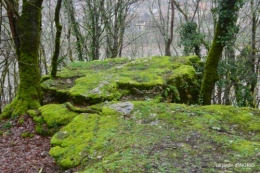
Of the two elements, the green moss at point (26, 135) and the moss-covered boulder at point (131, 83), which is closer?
the green moss at point (26, 135)

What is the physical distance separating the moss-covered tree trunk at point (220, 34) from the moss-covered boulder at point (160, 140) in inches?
141

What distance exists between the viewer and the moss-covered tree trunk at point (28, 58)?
285 inches

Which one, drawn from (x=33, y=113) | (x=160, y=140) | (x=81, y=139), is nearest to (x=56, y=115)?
(x=33, y=113)

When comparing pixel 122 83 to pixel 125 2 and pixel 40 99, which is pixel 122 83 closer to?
pixel 40 99

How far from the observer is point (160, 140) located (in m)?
4.59

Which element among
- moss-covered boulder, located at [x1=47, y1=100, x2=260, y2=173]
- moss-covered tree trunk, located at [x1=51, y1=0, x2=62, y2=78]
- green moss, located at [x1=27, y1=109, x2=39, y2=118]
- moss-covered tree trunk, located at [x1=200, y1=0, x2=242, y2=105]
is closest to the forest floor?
green moss, located at [x1=27, y1=109, x2=39, y2=118]

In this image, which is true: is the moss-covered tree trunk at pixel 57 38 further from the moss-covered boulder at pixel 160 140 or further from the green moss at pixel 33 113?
the moss-covered boulder at pixel 160 140

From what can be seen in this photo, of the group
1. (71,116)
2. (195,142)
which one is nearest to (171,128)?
(195,142)

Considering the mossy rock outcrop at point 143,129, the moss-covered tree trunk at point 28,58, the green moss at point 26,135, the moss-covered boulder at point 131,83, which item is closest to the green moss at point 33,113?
the mossy rock outcrop at point 143,129

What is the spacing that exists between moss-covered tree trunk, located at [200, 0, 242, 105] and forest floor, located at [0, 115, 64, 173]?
5.68 metres

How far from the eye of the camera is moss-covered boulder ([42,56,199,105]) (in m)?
7.62

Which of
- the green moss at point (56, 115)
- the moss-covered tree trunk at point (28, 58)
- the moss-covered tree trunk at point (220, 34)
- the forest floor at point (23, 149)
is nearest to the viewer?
the forest floor at point (23, 149)

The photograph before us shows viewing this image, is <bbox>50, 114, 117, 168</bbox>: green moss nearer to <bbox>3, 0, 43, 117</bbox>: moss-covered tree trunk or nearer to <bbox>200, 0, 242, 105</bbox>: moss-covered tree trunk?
<bbox>3, 0, 43, 117</bbox>: moss-covered tree trunk

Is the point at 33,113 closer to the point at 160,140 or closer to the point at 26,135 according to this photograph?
the point at 26,135
